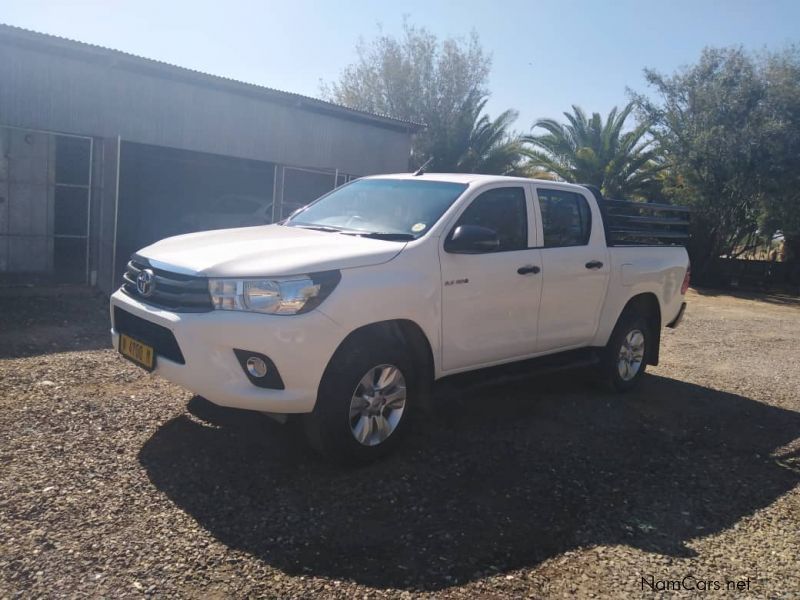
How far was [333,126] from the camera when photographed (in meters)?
14.5

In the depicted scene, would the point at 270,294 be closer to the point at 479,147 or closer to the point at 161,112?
the point at 161,112

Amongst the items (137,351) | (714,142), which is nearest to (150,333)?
(137,351)

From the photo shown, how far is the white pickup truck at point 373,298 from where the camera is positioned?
12.3ft

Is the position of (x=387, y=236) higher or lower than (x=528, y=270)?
higher

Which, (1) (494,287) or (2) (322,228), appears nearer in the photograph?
(1) (494,287)

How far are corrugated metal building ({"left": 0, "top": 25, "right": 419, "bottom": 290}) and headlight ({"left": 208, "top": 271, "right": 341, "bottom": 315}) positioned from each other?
7.10m

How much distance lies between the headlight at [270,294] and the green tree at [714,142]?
17420 mm

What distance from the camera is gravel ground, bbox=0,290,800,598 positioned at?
3.08 metres

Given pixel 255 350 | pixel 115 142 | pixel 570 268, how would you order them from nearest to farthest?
pixel 255 350, pixel 570 268, pixel 115 142

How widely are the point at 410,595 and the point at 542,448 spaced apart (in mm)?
2139

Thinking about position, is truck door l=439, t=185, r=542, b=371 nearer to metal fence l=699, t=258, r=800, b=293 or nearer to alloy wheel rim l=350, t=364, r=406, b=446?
alloy wheel rim l=350, t=364, r=406, b=446

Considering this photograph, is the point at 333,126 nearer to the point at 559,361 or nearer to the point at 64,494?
the point at 559,361

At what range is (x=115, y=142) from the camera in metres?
10.3

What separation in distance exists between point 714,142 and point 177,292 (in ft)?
58.4
